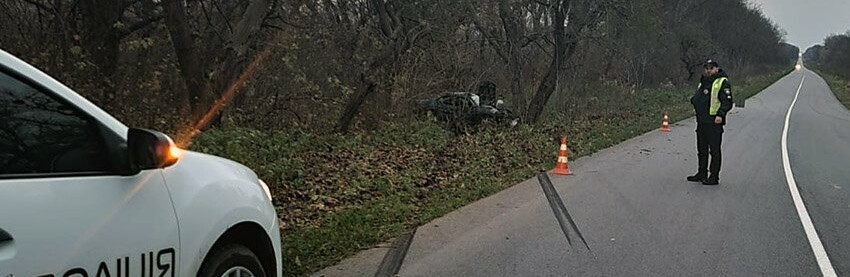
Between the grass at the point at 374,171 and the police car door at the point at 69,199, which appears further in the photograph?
the grass at the point at 374,171

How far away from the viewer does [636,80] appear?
125 feet

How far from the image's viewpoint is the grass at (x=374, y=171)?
21.9ft

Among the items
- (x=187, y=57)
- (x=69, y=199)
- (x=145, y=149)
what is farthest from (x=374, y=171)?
(x=69, y=199)

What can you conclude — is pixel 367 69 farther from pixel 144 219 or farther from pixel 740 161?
pixel 144 219

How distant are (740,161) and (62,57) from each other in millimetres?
11454

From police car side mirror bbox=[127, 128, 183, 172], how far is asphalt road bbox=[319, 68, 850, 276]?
262cm

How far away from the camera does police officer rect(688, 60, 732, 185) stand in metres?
10.1

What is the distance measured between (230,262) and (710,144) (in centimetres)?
842

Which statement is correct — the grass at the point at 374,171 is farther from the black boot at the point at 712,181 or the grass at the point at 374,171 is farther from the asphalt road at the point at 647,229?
the black boot at the point at 712,181

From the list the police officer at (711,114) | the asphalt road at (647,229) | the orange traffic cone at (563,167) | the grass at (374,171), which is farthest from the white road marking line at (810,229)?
the grass at (374,171)

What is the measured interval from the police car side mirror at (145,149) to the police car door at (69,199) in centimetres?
4

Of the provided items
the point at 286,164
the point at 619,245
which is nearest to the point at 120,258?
the point at 619,245

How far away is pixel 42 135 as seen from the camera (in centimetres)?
262

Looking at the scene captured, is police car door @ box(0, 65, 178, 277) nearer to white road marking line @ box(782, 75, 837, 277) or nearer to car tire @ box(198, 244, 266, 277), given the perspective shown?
car tire @ box(198, 244, 266, 277)
